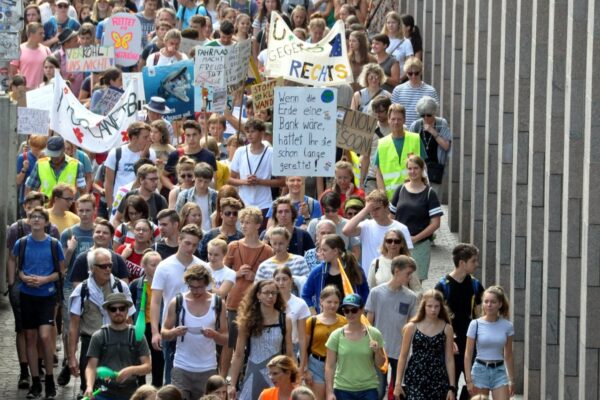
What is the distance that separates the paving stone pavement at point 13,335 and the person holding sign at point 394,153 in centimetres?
113

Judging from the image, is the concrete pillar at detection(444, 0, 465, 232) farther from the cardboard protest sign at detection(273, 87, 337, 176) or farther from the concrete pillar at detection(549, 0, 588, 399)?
the concrete pillar at detection(549, 0, 588, 399)

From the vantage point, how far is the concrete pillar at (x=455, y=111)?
27.7m

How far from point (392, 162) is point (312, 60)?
9.78 feet

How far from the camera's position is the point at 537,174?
72.1ft

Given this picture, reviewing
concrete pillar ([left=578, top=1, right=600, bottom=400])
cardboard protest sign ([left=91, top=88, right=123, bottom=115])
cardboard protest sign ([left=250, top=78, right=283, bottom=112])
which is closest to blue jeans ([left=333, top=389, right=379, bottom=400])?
concrete pillar ([left=578, top=1, right=600, bottom=400])

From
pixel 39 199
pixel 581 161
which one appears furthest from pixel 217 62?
pixel 581 161

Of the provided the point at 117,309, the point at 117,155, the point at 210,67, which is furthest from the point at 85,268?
the point at 210,67

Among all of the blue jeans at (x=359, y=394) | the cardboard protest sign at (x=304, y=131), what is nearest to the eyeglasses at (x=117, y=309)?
the blue jeans at (x=359, y=394)

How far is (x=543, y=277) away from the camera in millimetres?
21375

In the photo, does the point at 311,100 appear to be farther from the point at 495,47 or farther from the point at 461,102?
the point at 461,102

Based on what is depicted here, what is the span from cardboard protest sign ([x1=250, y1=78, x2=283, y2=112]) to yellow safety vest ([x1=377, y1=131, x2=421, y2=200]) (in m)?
2.19

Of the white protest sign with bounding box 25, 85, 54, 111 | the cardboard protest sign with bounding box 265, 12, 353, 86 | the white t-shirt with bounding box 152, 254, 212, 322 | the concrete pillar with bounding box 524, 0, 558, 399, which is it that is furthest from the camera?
the white protest sign with bounding box 25, 85, 54, 111

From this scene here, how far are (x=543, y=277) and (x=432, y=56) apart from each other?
1051 centimetres

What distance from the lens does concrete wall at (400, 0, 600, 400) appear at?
19156mm
